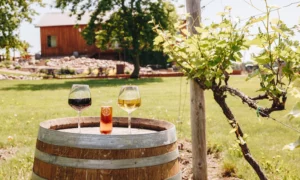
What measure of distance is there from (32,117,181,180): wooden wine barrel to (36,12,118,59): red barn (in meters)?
46.2

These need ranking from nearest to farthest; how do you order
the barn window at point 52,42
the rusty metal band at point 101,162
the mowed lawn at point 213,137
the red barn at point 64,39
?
the rusty metal band at point 101,162, the mowed lawn at point 213,137, the red barn at point 64,39, the barn window at point 52,42

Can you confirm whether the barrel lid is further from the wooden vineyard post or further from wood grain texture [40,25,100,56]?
wood grain texture [40,25,100,56]

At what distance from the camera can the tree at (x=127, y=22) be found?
30.8 m

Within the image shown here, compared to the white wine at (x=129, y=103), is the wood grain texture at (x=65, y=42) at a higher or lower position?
higher

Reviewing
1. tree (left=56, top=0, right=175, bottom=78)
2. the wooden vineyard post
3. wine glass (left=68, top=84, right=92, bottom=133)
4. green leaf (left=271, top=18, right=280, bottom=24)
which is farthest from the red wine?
tree (left=56, top=0, right=175, bottom=78)

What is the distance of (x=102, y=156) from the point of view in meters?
2.66

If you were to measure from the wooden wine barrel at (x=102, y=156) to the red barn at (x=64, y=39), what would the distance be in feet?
152

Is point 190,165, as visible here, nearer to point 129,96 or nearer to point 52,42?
point 129,96

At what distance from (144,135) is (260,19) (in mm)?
1426

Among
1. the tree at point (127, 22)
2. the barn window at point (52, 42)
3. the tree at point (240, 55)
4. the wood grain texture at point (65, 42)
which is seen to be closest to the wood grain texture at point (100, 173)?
the tree at point (240, 55)

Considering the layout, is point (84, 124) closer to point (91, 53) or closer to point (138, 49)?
point (138, 49)

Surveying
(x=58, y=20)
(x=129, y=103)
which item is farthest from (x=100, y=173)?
(x=58, y=20)

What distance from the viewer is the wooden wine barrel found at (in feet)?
8.71

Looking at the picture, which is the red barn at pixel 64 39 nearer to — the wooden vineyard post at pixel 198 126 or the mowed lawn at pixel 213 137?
the mowed lawn at pixel 213 137
